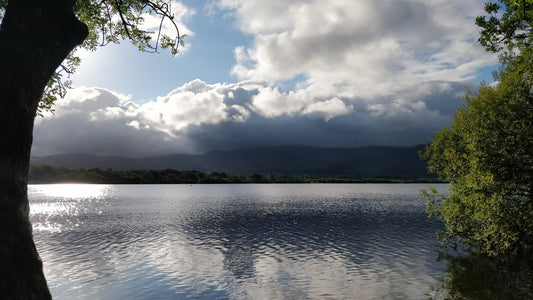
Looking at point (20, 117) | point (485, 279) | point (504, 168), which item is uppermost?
point (20, 117)

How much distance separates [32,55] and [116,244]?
47.2 metres

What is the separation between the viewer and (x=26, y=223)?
7.81 meters

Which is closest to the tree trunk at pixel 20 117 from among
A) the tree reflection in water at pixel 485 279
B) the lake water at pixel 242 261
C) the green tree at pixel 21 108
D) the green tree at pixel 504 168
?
the green tree at pixel 21 108

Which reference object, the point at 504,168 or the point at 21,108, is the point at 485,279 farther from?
the point at 21,108

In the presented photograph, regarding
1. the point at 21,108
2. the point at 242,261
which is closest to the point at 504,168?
the point at 242,261

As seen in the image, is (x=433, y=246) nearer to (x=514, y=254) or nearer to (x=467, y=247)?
(x=467, y=247)

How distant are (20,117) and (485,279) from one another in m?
37.8

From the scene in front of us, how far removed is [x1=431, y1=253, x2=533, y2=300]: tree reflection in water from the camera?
2716 cm

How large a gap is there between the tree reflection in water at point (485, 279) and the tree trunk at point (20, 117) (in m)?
28.6

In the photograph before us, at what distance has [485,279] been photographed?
3127 centimetres

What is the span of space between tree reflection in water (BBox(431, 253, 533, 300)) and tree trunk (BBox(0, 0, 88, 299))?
28.6m

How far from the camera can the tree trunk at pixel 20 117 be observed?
→ 7.22 m

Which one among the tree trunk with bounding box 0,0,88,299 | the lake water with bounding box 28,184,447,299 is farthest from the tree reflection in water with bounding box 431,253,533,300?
the tree trunk with bounding box 0,0,88,299

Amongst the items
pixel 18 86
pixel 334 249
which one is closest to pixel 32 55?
pixel 18 86
